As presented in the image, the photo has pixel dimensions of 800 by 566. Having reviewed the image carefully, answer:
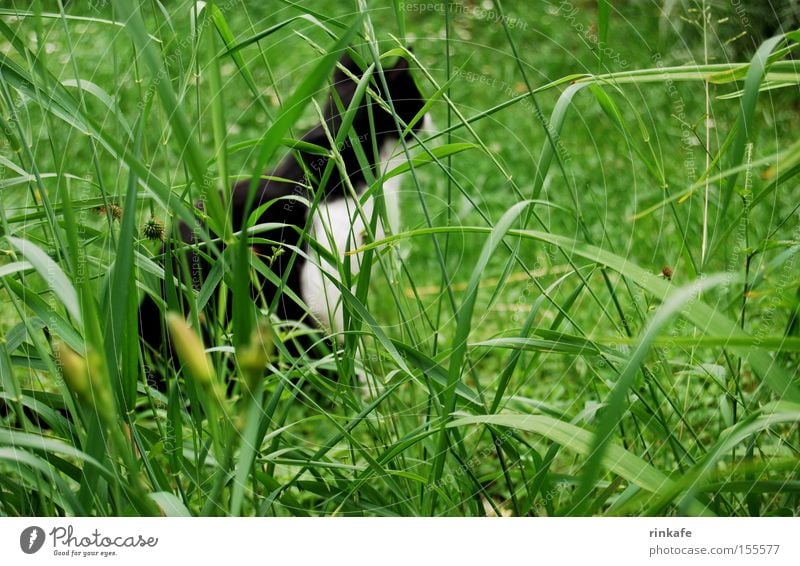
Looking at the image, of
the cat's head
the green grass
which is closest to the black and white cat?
the cat's head

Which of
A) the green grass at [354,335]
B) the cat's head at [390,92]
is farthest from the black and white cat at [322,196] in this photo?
the green grass at [354,335]

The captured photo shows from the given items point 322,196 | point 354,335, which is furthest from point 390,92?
point 354,335

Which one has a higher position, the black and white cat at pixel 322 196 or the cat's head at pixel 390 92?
the cat's head at pixel 390 92

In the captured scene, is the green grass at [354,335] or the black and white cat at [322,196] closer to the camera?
the green grass at [354,335]

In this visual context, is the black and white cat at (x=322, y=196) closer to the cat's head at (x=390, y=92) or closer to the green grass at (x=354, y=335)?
the cat's head at (x=390, y=92)

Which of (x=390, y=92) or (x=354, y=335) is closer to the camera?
(x=354, y=335)

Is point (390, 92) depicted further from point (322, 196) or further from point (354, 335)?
point (354, 335)

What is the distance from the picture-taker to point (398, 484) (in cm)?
71

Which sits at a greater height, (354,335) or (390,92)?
(390,92)

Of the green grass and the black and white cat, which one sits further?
the black and white cat

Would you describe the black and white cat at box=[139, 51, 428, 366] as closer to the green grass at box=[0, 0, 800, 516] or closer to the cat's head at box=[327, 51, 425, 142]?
the cat's head at box=[327, 51, 425, 142]

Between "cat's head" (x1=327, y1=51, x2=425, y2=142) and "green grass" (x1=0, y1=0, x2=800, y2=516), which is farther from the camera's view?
"cat's head" (x1=327, y1=51, x2=425, y2=142)

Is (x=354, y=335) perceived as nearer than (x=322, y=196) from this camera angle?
Yes

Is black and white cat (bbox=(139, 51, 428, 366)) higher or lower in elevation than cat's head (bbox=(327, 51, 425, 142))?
lower
